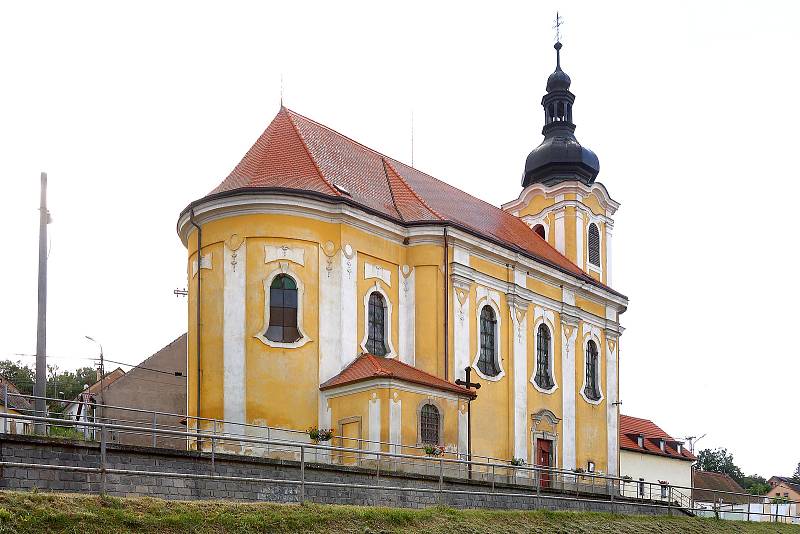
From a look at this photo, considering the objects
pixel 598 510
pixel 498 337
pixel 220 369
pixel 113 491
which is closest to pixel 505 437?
pixel 498 337

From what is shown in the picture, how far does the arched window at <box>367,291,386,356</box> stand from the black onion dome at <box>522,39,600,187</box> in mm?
16252

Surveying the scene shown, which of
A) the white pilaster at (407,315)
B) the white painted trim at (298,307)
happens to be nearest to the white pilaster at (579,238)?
the white pilaster at (407,315)

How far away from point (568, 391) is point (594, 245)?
8995mm

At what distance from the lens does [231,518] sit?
15180mm

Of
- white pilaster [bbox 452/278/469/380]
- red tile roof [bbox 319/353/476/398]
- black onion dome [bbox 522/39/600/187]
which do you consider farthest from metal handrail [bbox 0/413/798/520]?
black onion dome [bbox 522/39/600/187]

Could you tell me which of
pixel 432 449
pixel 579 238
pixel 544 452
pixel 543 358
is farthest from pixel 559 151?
pixel 432 449

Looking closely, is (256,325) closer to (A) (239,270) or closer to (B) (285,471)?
(A) (239,270)

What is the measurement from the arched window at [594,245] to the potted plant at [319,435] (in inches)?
826

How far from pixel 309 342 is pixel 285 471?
403 inches

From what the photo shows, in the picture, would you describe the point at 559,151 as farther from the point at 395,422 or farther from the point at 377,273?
the point at 395,422

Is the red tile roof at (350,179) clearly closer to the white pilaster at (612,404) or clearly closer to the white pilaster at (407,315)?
the white pilaster at (407,315)

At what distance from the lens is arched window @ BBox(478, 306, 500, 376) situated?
35128mm

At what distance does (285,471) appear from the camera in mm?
19719

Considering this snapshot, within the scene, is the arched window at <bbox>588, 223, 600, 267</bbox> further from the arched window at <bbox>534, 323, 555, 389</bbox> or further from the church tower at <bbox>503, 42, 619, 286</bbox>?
the arched window at <bbox>534, 323, 555, 389</bbox>
